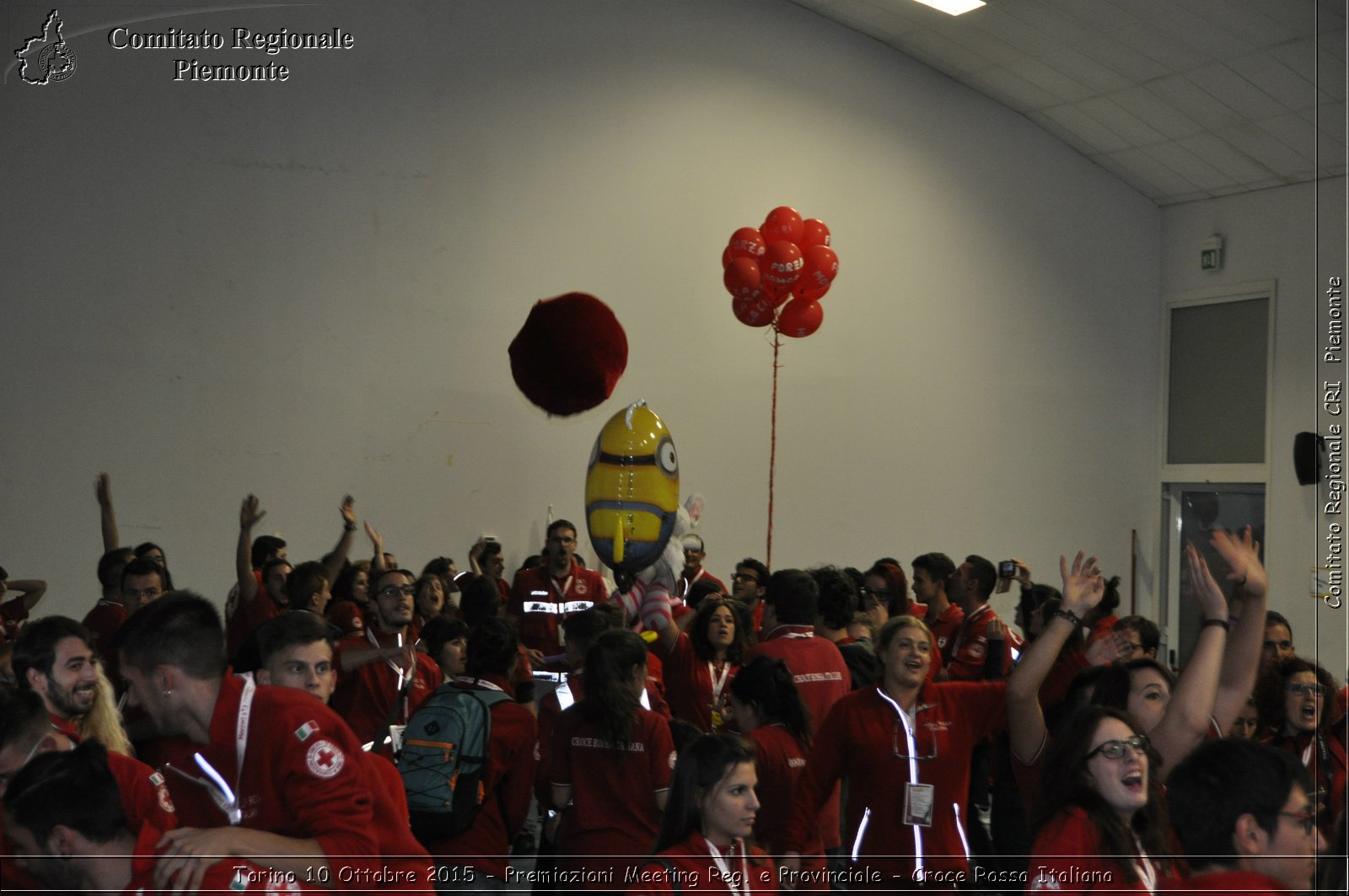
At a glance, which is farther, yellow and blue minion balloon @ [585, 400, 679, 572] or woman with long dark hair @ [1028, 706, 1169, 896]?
yellow and blue minion balloon @ [585, 400, 679, 572]

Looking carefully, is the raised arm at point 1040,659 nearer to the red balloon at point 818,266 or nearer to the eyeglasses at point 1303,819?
the eyeglasses at point 1303,819

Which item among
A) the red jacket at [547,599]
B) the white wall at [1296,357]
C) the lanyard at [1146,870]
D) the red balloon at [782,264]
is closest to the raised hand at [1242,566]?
the lanyard at [1146,870]

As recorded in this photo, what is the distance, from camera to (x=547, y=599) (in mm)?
7090

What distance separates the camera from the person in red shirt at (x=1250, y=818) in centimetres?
212

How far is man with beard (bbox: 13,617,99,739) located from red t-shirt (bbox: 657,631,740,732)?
229cm

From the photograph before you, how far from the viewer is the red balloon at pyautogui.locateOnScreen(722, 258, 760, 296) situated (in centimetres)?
814

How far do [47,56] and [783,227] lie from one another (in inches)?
195

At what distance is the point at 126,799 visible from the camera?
2.22 m

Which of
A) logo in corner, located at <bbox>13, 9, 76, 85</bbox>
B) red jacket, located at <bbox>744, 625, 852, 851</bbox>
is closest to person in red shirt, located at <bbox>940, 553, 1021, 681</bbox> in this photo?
red jacket, located at <bbox>744, 625, 852, 851</bbox>

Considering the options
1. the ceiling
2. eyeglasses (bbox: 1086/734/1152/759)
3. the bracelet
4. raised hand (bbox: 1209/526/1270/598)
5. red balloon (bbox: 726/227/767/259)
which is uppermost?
the ceiling

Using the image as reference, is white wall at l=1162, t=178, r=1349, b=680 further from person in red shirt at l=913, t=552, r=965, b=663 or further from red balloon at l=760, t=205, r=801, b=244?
person in red shirt at l=913, t=552, r=965, b=663

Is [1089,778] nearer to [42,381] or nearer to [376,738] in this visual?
[376,738]

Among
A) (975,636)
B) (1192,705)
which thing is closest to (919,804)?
(1192,705)

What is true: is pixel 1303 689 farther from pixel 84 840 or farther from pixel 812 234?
pixel 812 234
